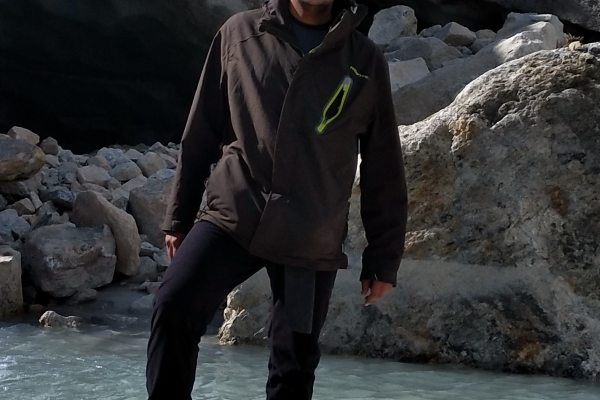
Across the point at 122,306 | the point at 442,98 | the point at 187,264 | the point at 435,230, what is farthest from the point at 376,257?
the point at 442,98

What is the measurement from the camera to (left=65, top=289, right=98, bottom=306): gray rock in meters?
5.16

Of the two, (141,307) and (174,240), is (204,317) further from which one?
(141,307)

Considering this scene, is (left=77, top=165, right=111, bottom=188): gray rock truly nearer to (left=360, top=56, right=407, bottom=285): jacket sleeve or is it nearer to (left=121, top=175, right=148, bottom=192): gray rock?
(left=121, top=175, right=148, bottom=192): gray rock

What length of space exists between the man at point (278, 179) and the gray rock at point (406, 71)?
5254 mm

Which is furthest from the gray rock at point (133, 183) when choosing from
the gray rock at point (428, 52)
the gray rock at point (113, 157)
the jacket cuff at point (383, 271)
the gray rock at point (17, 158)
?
the jacket cuff at point (383, 271)

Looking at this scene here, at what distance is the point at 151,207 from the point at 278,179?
443 cm

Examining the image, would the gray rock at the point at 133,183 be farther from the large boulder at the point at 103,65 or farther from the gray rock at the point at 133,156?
the large boulder at the point at 103,65

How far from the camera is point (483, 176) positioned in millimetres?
3990

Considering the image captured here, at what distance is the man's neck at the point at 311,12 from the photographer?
2078mm

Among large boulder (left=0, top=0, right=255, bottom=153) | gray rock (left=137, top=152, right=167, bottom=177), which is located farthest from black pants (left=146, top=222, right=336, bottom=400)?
large boulder (left=0, top=0, right=255, bottom=153)

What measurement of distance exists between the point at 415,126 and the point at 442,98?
199cm

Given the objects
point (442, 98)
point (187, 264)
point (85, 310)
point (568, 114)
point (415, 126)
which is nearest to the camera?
point (187, 264)

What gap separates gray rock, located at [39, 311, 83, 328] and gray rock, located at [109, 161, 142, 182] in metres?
3.15

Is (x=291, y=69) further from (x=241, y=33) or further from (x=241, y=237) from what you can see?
(x=241, y=237)
